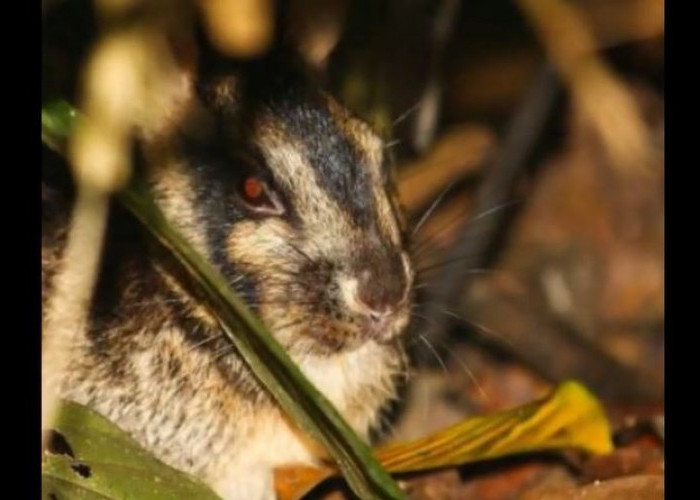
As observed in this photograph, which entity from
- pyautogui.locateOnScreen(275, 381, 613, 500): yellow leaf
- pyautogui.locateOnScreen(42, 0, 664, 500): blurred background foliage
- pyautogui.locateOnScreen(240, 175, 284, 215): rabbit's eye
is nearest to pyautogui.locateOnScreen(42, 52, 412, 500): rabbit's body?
pyautogui.locateOnScreen(240, 175, 284, 215): rabbit's eye

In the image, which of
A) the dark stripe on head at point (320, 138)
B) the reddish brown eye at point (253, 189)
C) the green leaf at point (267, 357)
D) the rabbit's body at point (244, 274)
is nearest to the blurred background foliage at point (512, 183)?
the dark stripe on head at point (320, 138)

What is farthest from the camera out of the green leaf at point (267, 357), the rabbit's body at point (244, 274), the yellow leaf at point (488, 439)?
the yellow leaf at point (488, 439)

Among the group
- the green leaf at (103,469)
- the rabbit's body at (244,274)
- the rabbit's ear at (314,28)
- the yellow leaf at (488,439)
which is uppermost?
the rabbit's ear at (314,28)

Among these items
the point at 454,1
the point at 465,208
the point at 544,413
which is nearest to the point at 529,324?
the point at 465,208

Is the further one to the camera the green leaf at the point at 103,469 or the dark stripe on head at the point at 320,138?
the dark stripe on head at the point at 320,138

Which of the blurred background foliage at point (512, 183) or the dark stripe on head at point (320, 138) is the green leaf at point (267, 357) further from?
the blurred background foliage at point (512, 183)

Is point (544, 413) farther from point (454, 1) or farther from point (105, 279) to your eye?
point (454, 1)

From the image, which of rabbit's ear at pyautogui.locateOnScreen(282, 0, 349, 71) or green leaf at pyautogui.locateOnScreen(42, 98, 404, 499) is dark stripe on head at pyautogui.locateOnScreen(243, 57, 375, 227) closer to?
rabbit's ear at pyautogui.locateOnScreen(282, 0, 349, 71)
